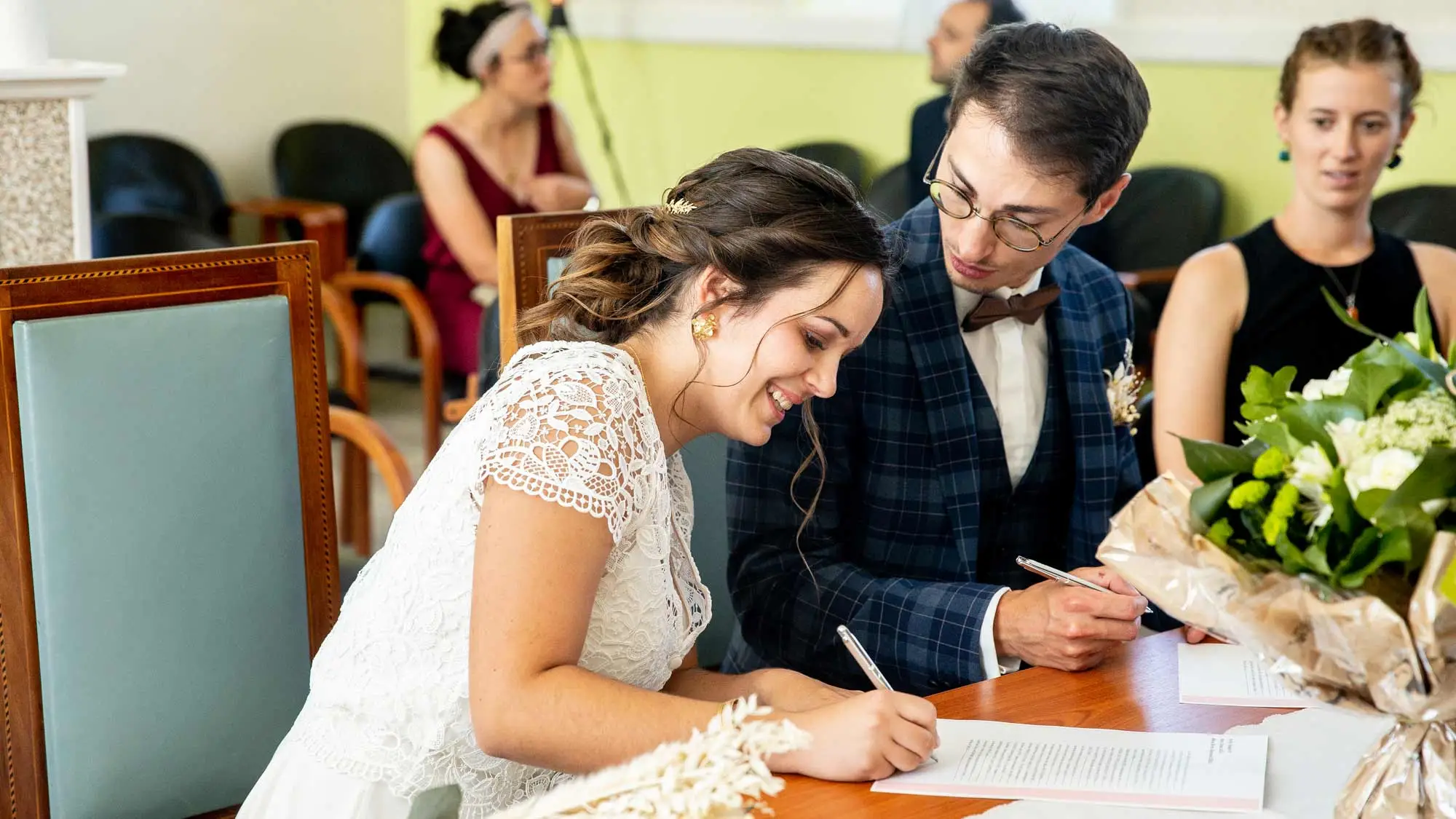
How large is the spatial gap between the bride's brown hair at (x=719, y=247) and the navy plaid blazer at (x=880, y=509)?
0.22m

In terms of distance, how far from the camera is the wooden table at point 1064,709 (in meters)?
1.20

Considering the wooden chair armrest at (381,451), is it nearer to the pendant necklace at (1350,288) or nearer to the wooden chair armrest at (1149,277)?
the pendant necklace at (1350,288)

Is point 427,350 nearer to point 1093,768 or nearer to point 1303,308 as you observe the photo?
point 1303,308

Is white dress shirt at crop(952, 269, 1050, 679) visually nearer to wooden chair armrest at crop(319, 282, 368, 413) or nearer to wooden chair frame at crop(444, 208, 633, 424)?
wooden chair frame at crop(444, 208, 633, 424)

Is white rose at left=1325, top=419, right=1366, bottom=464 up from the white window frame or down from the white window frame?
down

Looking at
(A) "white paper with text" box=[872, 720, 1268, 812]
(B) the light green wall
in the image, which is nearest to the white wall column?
(A) "white paper with text" box=[872, 720, 1268, 812]

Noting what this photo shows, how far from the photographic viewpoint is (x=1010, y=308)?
1.82m

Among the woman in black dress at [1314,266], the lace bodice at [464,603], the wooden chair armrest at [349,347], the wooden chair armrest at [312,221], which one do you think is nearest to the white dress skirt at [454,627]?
the lace bodice at [464,603]

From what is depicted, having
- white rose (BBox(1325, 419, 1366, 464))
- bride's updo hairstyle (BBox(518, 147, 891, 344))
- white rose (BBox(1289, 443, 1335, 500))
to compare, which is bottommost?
white rose (BBox(1289, 443, 1335, 500))

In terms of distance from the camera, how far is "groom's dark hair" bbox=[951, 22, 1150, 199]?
1.71 metres

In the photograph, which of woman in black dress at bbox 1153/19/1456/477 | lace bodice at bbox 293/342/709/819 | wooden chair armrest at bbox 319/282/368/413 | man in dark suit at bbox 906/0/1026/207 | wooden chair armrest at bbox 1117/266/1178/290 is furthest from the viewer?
man in dark suit at bbox 906/0/1026/207

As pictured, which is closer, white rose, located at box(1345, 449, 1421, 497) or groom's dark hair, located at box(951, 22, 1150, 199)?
white rose, located at box(1345, 449, 1421, 497)

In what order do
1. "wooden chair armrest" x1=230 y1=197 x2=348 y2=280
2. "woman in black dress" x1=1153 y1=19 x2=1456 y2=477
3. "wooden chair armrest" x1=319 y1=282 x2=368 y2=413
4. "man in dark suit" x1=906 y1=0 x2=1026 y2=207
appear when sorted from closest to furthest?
1. "woman in black dress" x1=1153 y1=19 x2=1456 y2=477
2. "wooden chair armrest" x1=319 y1=282 x2=368 y2=413
3. "man in dark suit" x1=906 y1=0 x2=1026 y2=207
4. "wooden chair armrest" x1=230 y1=197 x2=348 y2=280

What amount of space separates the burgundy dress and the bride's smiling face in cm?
304
